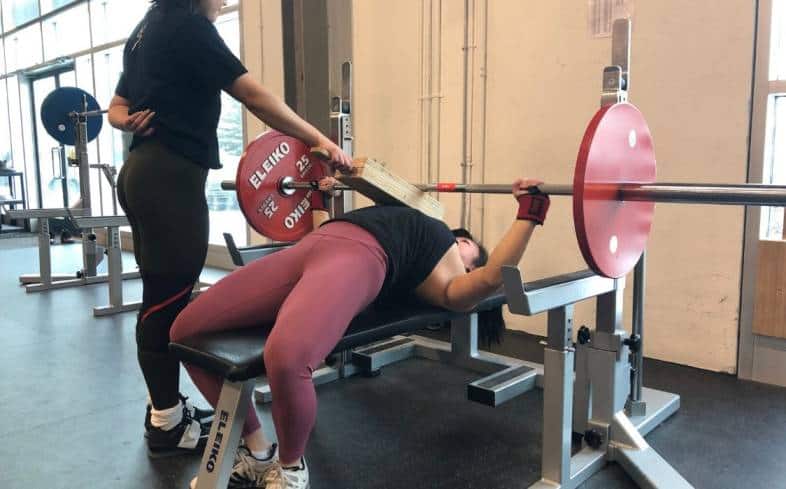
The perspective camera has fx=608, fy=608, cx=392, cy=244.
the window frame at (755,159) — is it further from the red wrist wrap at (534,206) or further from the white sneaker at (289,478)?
the white sneaker at (289,478)

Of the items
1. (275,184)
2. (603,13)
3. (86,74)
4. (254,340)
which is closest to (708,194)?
(254,340)

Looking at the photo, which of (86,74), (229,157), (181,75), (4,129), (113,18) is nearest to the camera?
(181,75)

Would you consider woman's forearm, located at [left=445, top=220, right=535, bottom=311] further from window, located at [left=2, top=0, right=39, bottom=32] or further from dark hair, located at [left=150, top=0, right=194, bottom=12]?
window, located at [left=2, top=0, right=39, bottom=32]

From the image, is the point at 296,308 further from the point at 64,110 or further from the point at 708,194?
the point at 64,110

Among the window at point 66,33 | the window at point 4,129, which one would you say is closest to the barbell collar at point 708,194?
the window at point 66,33

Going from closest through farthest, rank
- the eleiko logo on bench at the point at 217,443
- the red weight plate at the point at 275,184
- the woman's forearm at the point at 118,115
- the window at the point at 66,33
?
1. the eleiko logo on bench at the point at 217,443
2. the woman's forearm at the point at 118,115
3. the red weight plate at the point at 275,184
4. the window at the point at 66,33

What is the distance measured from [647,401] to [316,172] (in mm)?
1506

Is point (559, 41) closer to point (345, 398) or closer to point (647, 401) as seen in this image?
point (647, 401)

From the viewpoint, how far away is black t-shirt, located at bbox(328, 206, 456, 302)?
5.30ft

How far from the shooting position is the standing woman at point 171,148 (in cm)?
162

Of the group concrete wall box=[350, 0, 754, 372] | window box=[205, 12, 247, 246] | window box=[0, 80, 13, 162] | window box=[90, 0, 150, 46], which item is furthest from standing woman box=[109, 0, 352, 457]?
window box=[0, 80, 13, 162]

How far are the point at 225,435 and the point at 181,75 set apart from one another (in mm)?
948

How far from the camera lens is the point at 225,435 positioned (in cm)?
131

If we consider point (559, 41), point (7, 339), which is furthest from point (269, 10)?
point (7, 339)
